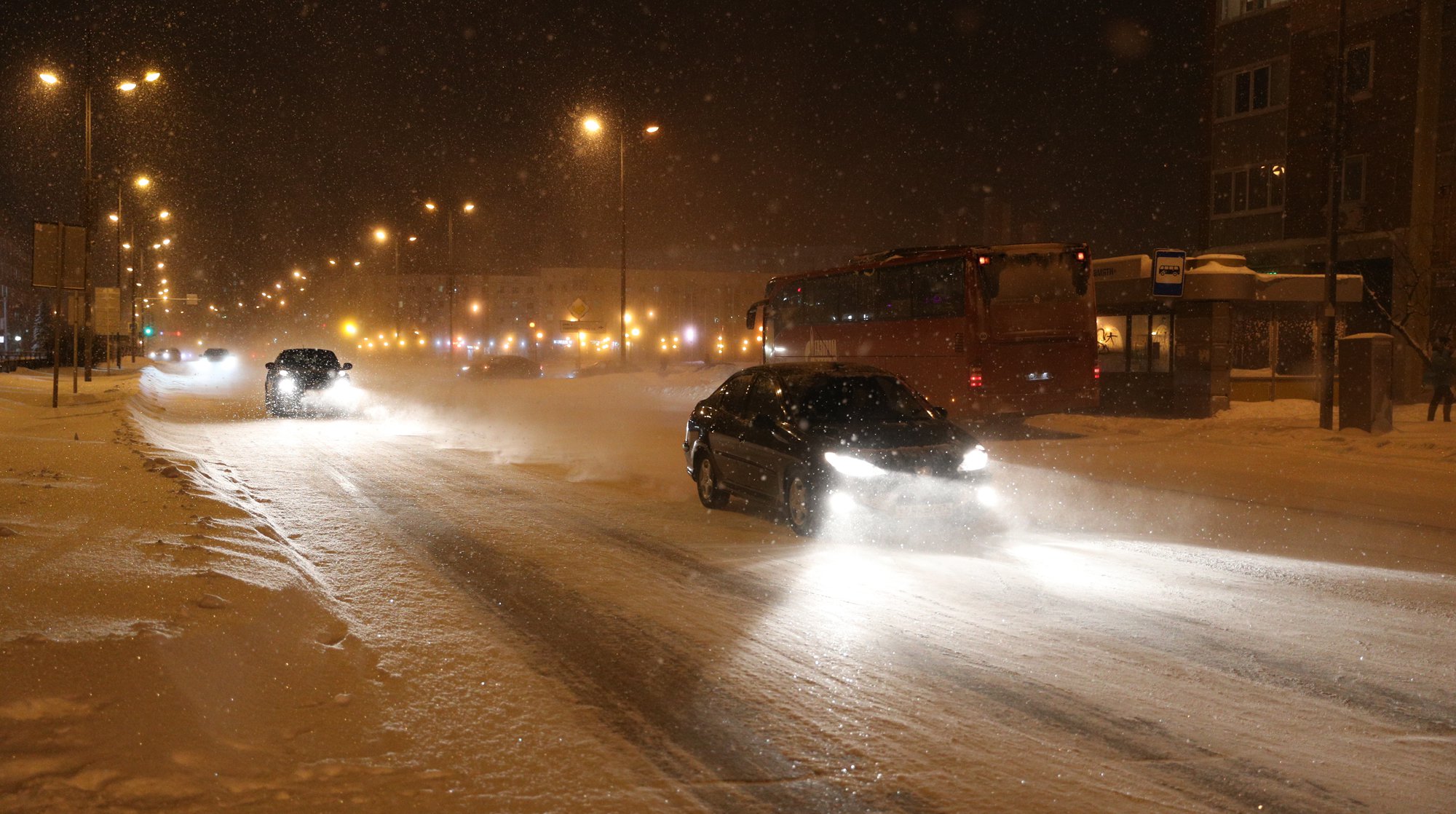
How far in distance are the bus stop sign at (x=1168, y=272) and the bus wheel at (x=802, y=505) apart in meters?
14.5

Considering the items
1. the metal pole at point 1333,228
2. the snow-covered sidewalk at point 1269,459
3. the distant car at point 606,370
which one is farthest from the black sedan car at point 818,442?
the distant car at point 606,370

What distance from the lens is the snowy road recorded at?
4.51m

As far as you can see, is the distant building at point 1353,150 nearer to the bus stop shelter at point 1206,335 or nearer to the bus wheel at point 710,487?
the bus stop shelter at point 1206,335

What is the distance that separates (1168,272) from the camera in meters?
22.3

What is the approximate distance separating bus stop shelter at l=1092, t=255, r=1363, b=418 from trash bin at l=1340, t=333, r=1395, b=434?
7.09 metres

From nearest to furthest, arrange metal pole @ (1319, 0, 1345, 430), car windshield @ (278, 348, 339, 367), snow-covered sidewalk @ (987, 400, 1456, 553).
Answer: snow-covered sidewalk @ (987, 400, 1456, 553) < metal pole @ (1319, 0, 1345, 430) < car windshield @ (278, 348, 339, 367)

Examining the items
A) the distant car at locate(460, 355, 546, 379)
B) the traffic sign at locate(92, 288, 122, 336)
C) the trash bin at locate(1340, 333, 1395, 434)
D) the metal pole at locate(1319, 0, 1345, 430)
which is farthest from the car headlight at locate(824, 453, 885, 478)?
the distant car at locate(460, 355, 546, 379)

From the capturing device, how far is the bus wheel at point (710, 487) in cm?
1191

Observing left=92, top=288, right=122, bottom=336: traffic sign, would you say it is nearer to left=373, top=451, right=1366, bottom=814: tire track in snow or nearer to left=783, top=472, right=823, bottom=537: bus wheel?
left=783, top=472, right=823, bottom=537: bus wheel

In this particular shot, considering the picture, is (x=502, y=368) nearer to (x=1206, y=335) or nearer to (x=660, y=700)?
(x=1206, y=335)

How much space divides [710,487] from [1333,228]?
15.0 m

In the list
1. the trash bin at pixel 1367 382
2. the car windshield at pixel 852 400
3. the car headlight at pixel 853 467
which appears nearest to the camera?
the car headlight at pixel 853 467

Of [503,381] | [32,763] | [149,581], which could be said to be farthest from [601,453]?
[503,381]

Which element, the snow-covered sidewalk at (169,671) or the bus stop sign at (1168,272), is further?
the bus stop sign at (1168,272)
